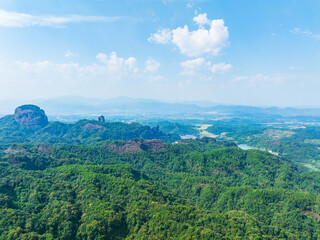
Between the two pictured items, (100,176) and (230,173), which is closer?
(100,176)

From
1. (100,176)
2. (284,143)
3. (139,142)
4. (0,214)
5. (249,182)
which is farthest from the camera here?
(284,143)

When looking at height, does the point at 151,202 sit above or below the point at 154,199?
above

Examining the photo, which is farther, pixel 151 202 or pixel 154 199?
pixel 154 199

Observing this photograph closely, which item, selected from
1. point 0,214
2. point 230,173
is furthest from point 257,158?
point 0,214

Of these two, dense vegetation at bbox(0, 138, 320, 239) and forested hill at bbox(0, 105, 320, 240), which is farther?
forested hill at bbox(0, 105, 320, 240)

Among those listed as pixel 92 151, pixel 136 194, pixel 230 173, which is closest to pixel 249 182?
pixel 230 173

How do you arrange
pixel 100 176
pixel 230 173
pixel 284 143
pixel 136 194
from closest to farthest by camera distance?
1. pixel 136 194
2. pixel 100 176
3. pixel 230 173
4. pixel 284 143

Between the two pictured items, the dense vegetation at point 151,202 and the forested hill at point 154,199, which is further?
the forested hill at point 154,199

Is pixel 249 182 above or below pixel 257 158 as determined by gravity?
below

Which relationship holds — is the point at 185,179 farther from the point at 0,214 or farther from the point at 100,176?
the point at 0,214

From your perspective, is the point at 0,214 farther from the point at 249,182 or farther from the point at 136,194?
the point at 249,182

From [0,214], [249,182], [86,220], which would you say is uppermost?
[0,214]
